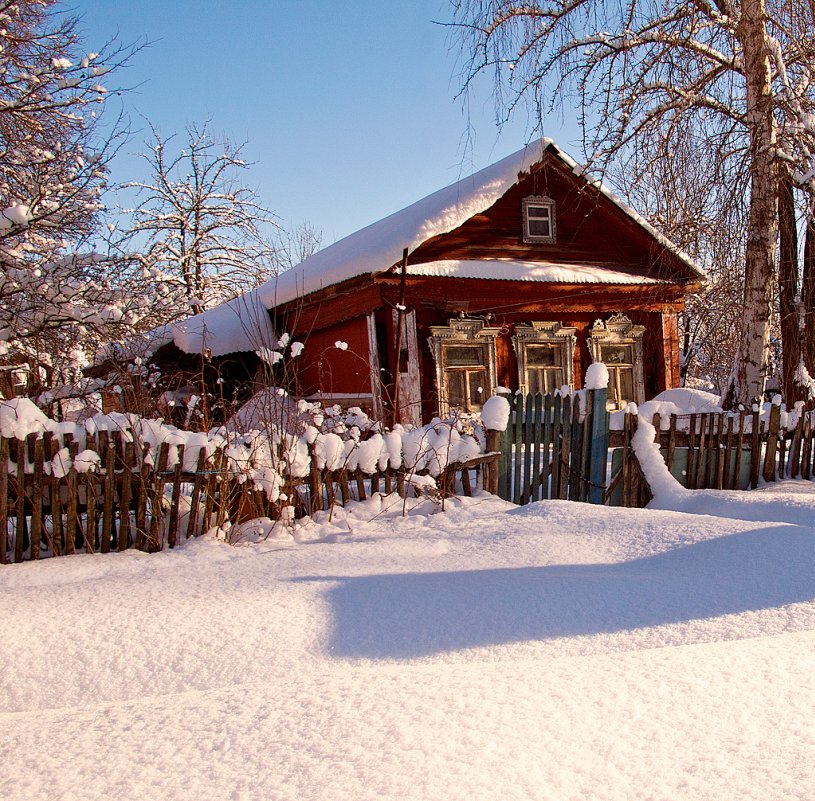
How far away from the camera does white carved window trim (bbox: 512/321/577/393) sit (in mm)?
14109

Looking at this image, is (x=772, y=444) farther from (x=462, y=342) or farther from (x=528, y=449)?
(x=462, y=342)

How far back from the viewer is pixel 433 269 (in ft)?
41.8

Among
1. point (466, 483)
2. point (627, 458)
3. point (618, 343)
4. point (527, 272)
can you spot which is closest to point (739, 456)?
point (627, 458)

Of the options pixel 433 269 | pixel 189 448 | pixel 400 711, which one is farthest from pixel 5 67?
pixel 400 711

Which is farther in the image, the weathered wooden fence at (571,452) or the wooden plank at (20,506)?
the weathered wooden fence at (571,452)

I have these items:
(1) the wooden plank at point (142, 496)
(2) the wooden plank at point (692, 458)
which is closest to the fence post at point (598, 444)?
(2) the wooden plank at point (692, 458)

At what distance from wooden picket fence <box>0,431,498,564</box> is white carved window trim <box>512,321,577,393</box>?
347 inches

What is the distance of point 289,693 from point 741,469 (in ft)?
23.0

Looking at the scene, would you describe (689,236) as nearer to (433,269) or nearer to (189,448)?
(433,269)

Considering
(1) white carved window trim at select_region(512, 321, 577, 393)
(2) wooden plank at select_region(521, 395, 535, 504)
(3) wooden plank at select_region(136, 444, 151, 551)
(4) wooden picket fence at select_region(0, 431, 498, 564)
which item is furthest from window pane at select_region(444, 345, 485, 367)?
(3) wooden plank at select_region(136, 444, 151, 551)

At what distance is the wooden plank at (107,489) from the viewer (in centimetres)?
526

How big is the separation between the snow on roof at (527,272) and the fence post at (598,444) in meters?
6.22

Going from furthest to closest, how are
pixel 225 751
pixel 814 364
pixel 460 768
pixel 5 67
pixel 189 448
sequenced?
pixel 814 364 → pixel 5 67 → pixel 189 448 → pixel 225 751 → pixel 460 768

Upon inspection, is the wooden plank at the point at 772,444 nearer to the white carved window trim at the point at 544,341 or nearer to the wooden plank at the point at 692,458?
the wooden plank at the point at 692,458
